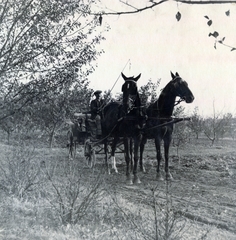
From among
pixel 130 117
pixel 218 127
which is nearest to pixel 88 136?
pixel 130 117

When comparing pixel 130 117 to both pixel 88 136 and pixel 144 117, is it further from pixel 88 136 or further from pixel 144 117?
pixel 88 136

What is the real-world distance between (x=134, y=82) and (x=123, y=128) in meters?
1.30

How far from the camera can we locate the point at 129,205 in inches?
230

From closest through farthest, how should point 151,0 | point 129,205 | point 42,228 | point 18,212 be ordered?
point 151,0, point 42,228, point 18,212, point 129,205

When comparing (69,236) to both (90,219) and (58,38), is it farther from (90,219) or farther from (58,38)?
(58,38)

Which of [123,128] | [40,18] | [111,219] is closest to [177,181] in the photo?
[123,128]

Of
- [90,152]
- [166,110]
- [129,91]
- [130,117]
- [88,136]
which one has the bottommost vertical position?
[90,152]

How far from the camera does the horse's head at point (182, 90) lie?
8.05m

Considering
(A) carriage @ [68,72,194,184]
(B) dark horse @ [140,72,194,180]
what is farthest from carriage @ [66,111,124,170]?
(B) dark horse @ [140,72,194,180]

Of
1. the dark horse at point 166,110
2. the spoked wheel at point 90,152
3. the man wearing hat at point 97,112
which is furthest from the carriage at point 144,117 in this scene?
the spoked wheel at point 90,152

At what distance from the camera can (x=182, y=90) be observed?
8.11m

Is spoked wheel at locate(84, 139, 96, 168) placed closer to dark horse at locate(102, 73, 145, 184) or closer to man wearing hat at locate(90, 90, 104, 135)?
man wearing hat at locate(90, 90, 104, 135)

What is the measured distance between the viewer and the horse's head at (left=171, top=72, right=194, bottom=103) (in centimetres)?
805

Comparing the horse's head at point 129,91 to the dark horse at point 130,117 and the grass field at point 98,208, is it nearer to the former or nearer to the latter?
the dark horse at point 130,117
